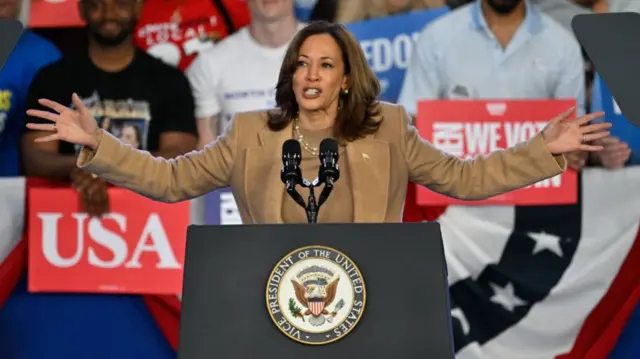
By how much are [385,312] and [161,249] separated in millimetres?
2734

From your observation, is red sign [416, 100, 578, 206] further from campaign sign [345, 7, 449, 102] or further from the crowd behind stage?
campaign sign [345, 7, 449, 102]

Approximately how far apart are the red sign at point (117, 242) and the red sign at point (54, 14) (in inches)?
32.4

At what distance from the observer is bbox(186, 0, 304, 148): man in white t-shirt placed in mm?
4422

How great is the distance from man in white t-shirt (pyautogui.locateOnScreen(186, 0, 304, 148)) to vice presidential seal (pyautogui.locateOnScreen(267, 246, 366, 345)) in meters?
2.58

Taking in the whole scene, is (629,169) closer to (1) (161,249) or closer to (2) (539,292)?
(2) (539,292)

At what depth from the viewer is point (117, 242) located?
446 cm

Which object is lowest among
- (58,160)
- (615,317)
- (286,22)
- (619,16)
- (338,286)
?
(615,317)

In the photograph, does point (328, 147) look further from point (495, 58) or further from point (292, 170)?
point (495, 58)

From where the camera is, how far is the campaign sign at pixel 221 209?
14.5 ft

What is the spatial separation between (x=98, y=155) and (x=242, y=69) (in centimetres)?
222

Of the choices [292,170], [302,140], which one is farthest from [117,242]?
[292,170]

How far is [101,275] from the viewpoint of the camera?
176 inches

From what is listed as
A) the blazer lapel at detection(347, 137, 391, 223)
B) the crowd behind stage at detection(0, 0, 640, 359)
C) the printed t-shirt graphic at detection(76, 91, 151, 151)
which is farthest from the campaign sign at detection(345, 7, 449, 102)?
the blazer lapel at detection(347, 137, 391, 223)

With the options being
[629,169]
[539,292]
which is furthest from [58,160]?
[629,169]
